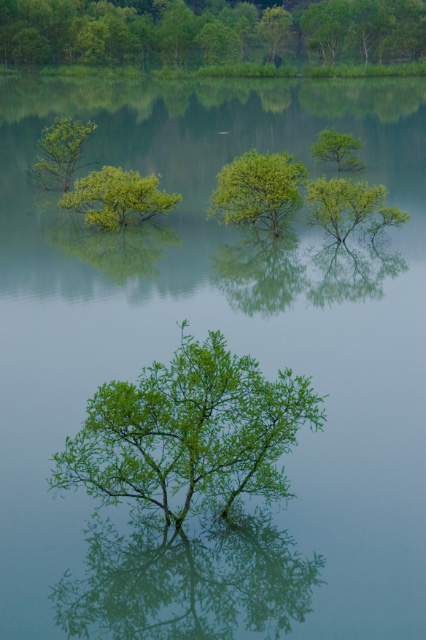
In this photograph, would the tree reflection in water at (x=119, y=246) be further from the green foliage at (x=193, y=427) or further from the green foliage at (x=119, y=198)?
the green foliage at (x=193, y=427)

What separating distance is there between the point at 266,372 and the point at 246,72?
69.9 m

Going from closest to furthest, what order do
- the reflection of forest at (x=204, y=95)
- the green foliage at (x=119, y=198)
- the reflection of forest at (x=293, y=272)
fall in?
the reflection of forest at (x=293, y=272)
the green foliage at (x=119, y=198)
the reflection of forest at (x=204, y=95)

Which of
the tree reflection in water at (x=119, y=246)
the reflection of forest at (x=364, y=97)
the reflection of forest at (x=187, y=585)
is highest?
the reflection of forest at (x=364, y=97)

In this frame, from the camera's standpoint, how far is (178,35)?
286ft

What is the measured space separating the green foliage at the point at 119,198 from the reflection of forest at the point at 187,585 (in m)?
13.7

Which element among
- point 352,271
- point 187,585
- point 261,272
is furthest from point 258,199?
point 187,585

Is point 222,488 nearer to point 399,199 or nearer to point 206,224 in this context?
point 206,224

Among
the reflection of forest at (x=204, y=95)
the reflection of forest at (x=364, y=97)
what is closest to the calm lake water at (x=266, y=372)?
the reflection of forest at (x=364, y=97)

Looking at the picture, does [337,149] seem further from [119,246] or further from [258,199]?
[119,246]

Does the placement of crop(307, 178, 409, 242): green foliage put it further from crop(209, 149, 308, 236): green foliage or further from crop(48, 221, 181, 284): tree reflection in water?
crop(48, 221, 181, 284): tree reflection in water

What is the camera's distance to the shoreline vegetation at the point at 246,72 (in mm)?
76188

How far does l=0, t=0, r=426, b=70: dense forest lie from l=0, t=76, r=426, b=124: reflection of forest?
36.1ft

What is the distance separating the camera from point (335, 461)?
32.3ft

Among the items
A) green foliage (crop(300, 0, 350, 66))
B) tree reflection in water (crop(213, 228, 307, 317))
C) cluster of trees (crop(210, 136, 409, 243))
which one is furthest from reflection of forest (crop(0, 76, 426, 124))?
tree reflection in water (crop(213, 228, 307, 317))
